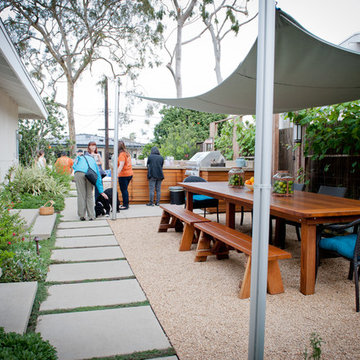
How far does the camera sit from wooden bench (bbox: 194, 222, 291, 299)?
2.96 m

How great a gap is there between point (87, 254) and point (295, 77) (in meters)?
3.28

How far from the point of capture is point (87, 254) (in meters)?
4.18

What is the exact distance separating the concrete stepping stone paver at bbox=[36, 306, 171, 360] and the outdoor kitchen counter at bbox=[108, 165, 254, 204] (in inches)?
212

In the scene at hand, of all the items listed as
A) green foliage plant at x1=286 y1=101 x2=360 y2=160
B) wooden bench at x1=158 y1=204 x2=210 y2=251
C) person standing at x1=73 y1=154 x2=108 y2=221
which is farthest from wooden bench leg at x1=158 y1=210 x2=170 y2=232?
green foliage plant at x1=286 y1=101 x2=360 y2=160

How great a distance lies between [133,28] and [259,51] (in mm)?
18315

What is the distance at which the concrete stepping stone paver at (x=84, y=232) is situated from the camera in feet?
17.3

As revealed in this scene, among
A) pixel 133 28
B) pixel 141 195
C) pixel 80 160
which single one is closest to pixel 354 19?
pixel 133 28

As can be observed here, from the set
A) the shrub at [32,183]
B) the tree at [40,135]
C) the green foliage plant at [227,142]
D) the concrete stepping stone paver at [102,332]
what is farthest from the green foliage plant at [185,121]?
the concrete stepping stone paver at [102,332]

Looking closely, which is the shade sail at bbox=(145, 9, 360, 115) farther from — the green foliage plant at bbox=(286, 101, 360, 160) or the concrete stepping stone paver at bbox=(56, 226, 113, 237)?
the concrete stepping stone paver at bbox=(56, 226, 113, 237)

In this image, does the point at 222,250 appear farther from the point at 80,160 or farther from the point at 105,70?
the point at 105,70

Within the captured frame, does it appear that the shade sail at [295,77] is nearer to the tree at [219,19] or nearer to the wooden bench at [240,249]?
the wooden bench at [240,249]

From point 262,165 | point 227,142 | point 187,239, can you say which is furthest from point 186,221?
point 227,142

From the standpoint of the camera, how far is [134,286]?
314 cm

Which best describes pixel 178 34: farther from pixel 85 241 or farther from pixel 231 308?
pixel 231 308
